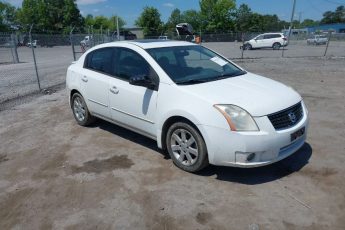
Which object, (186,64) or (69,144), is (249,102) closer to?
(186,64)

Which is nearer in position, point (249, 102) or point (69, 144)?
point (249, 102)

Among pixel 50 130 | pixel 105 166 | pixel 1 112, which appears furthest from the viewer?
pixel 1 112

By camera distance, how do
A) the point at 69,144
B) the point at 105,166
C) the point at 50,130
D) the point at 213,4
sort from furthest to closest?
1. the point at 213,4
2. the point at 50,130
3. the point at 69,144
4. the point at 105,166

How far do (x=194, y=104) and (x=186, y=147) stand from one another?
1.96 feet

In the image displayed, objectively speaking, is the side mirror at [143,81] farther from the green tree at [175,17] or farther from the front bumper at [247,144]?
the green tree at [175,17]

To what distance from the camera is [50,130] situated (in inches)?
242

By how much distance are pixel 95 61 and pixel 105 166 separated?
2.09 meters

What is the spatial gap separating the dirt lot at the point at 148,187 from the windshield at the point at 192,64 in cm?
124

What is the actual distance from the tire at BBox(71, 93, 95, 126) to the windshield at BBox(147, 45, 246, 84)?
6.55 ft

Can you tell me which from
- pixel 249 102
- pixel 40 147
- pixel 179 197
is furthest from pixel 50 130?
pixel 249 102

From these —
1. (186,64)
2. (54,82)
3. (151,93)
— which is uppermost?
(186,64)

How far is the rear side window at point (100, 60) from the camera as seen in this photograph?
5.28 meters

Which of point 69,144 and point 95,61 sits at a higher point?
point 95,61

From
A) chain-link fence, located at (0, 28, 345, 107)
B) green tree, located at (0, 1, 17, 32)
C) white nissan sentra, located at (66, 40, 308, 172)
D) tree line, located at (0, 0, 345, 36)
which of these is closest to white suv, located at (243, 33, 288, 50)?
chain-link fence, located at (0, 28, 345, 107)
